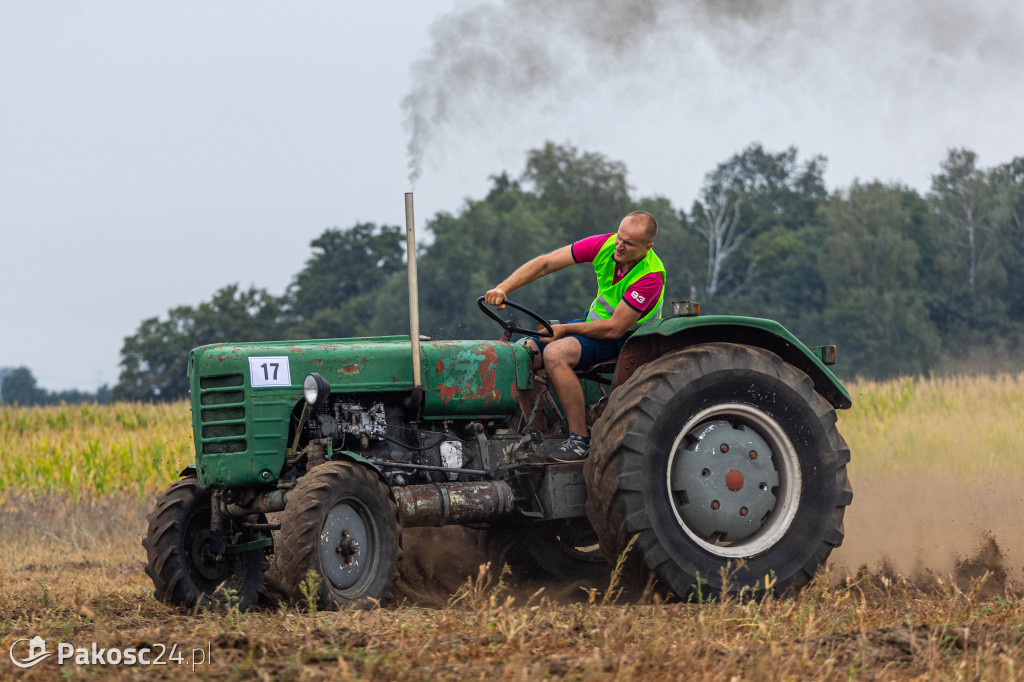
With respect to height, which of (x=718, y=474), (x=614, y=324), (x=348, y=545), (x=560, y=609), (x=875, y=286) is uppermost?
(x=875, y=286)

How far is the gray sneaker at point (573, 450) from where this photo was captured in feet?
21.1

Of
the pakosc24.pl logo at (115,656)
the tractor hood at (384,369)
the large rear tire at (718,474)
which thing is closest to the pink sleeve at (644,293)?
the large rear tire at (718,474)

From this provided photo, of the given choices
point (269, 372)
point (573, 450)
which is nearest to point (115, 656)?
point (269, 372)

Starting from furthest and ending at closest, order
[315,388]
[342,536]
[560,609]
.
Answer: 1. [315,388]
2. [342,536]
3. [560,609]

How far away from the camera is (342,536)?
5.68m

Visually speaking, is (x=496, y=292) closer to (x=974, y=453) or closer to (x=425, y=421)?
(x=425, y=421)

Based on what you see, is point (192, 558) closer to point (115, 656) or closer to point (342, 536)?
point (342, 536)

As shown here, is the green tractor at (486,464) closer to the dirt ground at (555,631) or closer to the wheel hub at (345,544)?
the wheel hub at (345,544)

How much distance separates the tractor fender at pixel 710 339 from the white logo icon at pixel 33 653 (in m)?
3.12

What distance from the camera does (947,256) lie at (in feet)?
149

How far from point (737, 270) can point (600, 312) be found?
44814 millimetres

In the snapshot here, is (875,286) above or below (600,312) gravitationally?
above

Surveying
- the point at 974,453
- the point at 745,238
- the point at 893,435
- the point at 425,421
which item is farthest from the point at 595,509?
the point at 745,238

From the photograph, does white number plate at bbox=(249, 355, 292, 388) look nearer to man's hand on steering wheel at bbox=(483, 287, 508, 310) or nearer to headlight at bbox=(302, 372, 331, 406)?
headlight at bbox=(302, 372, 331, 406)
